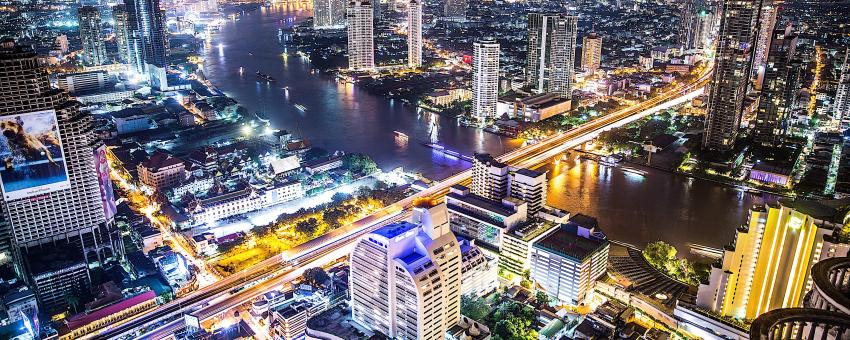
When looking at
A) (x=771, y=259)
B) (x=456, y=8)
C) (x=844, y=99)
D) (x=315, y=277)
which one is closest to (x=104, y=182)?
(x=315, y=277)

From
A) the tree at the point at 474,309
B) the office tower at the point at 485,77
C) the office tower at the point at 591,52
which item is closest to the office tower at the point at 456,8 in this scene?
the office tower at the point at 591,52

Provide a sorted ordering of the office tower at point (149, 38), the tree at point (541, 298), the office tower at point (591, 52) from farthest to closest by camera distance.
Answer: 1. the office tower at point (591, 52)
2. the office tower at point (149, 38)
3. the tree at point (541, 298)

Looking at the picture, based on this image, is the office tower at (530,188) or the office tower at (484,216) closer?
the office tower at (484,216)

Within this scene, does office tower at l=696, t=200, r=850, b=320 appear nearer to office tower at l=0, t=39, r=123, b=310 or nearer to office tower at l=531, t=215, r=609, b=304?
office tower at l=531, t=215, r=609, b=304

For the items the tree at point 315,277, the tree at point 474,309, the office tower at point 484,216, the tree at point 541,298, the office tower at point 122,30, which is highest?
the office tower at point 122,30

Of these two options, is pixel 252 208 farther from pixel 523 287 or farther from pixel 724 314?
pixel 724 314

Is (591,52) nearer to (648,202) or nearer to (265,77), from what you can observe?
(265,77)

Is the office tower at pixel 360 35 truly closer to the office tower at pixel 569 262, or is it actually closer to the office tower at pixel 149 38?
the office tower at pixel 149 38

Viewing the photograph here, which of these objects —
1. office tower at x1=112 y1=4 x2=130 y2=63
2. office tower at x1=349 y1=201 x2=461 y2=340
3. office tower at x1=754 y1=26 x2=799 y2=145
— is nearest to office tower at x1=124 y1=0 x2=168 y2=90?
office tower at x1=112 y1=4 x2=130 y2=63
